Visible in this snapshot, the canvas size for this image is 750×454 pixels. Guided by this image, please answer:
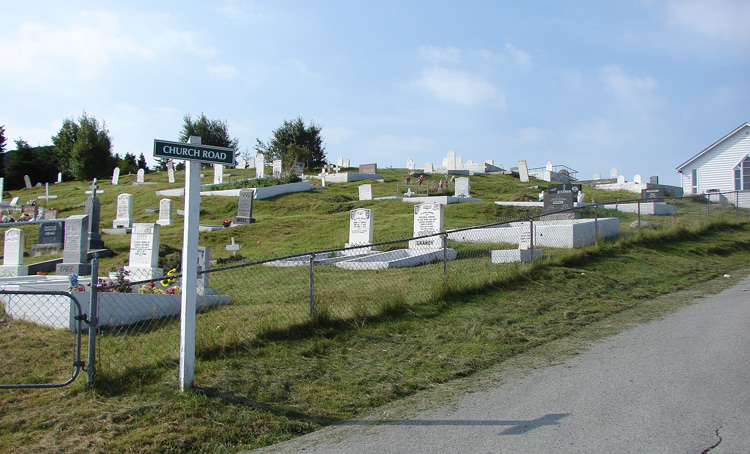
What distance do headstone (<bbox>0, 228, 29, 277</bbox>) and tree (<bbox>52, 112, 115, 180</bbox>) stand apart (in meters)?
39.1

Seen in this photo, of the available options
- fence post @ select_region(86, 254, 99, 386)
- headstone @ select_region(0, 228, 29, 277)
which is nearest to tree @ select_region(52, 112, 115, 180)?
headstone @ select_region(0, 228, 29, 277)

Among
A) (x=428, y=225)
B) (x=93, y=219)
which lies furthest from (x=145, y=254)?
(x=428, y=225)

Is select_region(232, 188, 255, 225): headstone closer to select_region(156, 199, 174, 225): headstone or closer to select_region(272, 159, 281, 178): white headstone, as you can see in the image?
select_region(156, 199, 174, 225): headstone

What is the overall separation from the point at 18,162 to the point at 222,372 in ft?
185

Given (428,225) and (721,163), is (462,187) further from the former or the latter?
(721,163)

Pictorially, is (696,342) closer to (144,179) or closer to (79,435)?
(79,435)

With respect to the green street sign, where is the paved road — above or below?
below

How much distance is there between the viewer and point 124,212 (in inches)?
960

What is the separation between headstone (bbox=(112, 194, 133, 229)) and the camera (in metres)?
24.0

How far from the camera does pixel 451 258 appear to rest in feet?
43.1

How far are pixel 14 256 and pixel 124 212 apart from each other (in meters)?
10.4

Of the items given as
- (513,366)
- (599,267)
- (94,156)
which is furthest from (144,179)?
(513,366)

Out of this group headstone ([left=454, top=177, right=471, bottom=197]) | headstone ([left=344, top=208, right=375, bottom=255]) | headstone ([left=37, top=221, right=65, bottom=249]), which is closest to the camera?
headstone ([left=344, top=208, right=375, bottom=255])

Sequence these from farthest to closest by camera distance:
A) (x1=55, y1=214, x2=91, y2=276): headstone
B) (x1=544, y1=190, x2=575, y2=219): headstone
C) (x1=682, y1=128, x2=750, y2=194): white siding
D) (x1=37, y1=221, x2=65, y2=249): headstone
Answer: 1. (x1=682, y1=128, x2=750, y2=194): white siding
2. (x1=544, y1=190, x2=575, y2=219): headstone
3. (x1=37, y1=221, x2=65, y2=249): headstone
4. (x1=55, y1=214, x2=91, y2=276): headstone
